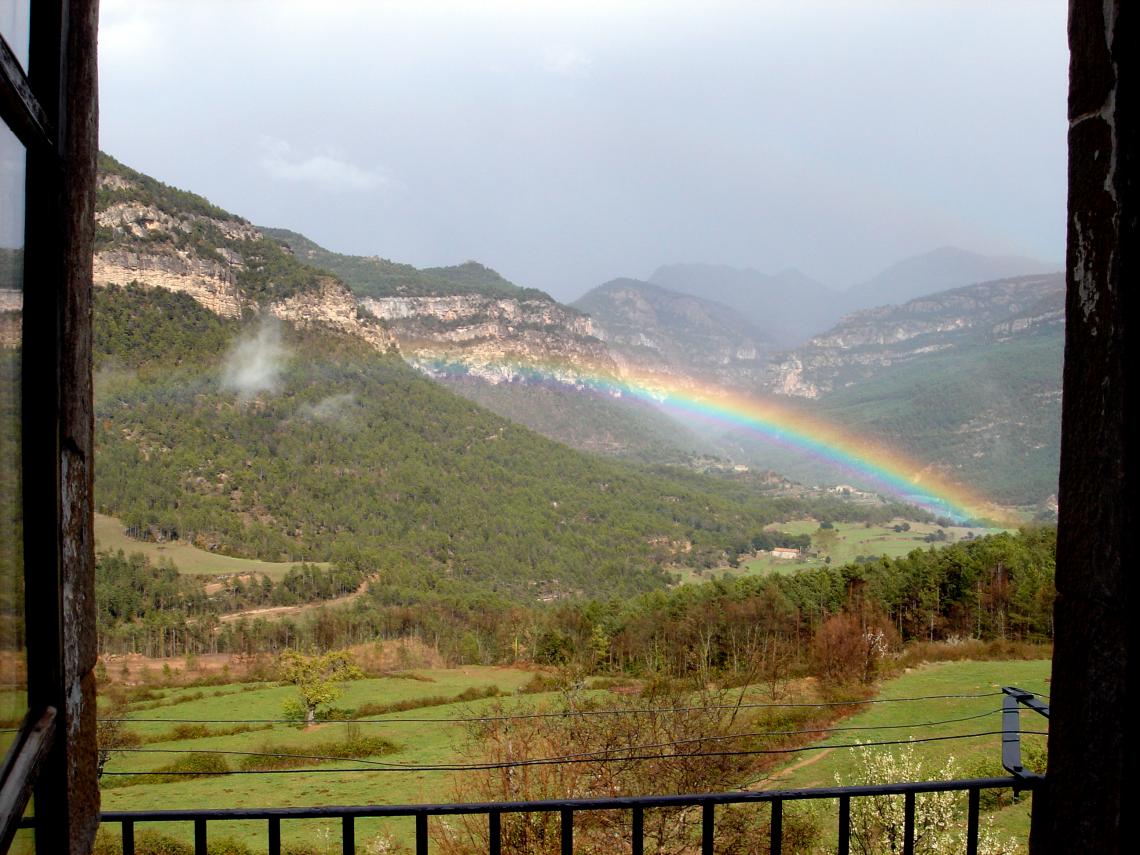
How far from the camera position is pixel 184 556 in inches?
2317

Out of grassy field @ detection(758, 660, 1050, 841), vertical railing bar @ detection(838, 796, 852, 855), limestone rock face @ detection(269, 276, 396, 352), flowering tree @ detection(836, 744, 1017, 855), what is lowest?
grassy field @ detection(758, 660, 1050, 841)

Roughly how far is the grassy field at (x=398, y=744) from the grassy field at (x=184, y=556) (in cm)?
1972

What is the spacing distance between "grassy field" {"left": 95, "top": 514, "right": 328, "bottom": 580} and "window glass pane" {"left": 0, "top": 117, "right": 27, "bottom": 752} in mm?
63351

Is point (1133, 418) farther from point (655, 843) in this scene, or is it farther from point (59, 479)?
point (655, 843)

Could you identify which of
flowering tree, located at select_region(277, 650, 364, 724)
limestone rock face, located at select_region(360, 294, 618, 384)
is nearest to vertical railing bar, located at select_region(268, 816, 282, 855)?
flowering tree, located at select_region(277, 650, 364, 724)

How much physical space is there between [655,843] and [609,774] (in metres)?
1.15

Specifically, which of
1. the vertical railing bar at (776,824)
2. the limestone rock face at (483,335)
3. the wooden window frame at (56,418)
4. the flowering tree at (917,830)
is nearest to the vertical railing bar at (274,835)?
the wooden window frame at (56,418)

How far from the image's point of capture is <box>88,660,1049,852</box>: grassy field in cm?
1861

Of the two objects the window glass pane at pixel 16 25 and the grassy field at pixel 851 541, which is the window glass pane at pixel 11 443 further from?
the grassy field at pixel 851 541

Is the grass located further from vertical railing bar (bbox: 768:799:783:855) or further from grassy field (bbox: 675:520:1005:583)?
grassy field (bbox: 675:520:1005:583)

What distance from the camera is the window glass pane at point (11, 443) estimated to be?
1116mm

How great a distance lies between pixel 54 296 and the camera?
1308 millimetres

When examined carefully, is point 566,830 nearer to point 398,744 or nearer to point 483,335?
point 398,744

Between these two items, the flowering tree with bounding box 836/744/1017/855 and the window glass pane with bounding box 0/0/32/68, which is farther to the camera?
the flowering tree with bounding box 836/744/1017/855
